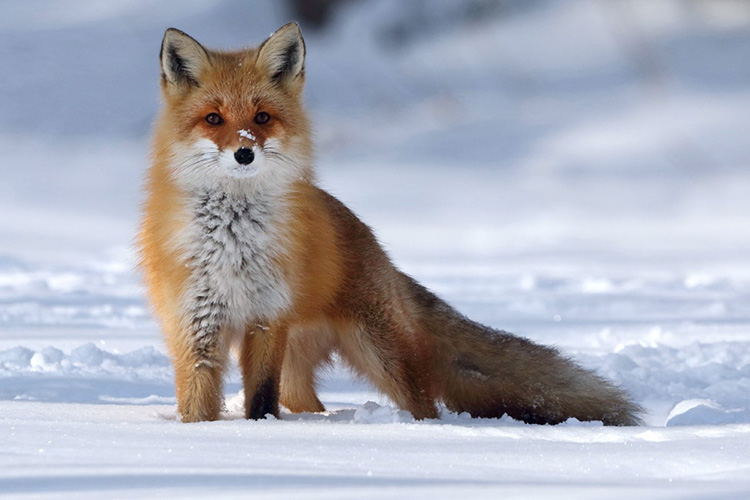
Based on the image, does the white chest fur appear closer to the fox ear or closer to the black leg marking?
the black leg marking

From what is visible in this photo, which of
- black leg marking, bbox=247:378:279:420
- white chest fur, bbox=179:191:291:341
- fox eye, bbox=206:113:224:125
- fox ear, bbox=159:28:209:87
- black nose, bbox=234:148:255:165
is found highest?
fox ear, bbox=159:28:209:87

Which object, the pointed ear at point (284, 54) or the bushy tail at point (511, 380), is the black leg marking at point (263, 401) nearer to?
the bushy tail at point (511, 380)

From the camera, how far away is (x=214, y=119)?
135 inches

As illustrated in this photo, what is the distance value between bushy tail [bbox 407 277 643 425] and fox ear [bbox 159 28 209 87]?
4.62 ft

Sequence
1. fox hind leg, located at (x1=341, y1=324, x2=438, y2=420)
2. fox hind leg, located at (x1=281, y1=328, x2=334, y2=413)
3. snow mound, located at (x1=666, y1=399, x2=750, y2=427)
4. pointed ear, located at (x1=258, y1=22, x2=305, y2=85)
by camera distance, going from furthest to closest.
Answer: fox hind leg, located at (x1=281, y1=328, x2=334, y2=413) < snow mound, located at (x1=666, y1=399, x2=750, y2=427) < fox hind leg, located at (x1=341, y1=324, x2=438, y2=420) < pointed ear, located at (x1=258, y1=22, x2=305, y2=85)

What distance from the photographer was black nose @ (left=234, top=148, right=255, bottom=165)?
333 centimetres

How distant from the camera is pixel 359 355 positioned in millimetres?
3900

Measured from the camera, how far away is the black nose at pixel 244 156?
3.33 metres

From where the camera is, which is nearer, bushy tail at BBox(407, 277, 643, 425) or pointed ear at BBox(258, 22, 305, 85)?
pointed ear at BBox(258, 22, 305, 85)

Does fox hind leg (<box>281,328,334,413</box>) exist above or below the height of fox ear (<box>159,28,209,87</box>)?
below

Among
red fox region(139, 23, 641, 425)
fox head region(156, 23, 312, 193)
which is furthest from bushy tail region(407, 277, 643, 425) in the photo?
fox head region(156, 23, 312, 193)

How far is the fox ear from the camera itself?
11.6 ft

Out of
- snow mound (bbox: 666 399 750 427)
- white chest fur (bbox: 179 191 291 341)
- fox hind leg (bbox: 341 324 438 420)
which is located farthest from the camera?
snow mound (bbox: 666 399 750 427)

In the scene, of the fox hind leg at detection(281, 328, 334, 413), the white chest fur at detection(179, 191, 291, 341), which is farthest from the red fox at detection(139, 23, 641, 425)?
the fox hind leg at detection(281, 328, 334, 413)
